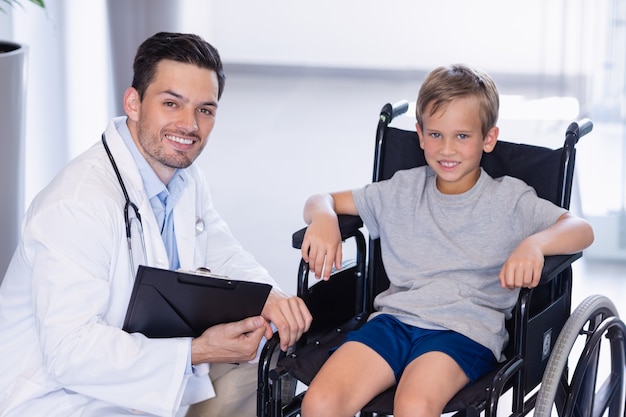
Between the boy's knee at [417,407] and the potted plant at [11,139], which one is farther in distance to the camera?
the potted plant at [11,139]

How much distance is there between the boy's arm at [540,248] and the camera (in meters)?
1.74

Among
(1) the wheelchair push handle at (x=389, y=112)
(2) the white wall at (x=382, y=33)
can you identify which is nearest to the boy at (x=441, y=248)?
(1) the wheelchair push handle at (x=389, y=112)

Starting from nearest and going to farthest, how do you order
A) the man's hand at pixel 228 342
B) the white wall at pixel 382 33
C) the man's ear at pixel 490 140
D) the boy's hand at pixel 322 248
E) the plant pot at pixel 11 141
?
the man's hand at pixel 228 342 → the boy's hand at pixel 322 248 → the man's ear at pixel 490 140 → the plant pot at pixel 11 141 → the white wall at pixel 382 33

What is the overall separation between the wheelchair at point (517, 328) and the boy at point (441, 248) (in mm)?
39

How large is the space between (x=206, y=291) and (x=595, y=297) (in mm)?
702

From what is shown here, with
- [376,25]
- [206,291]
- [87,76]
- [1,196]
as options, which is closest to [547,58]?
[376,25]

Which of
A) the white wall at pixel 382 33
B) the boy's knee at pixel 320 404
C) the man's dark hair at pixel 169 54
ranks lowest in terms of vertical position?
the boy's knee at pixel 320 404

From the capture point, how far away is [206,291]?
1772mm

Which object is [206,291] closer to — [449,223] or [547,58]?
[449,223]

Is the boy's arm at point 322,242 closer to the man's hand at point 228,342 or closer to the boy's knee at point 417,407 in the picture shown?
the man's hand at point 228,342

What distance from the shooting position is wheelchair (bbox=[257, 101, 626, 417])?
1768 mm

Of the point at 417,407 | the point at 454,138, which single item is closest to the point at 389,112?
the point at 454,138

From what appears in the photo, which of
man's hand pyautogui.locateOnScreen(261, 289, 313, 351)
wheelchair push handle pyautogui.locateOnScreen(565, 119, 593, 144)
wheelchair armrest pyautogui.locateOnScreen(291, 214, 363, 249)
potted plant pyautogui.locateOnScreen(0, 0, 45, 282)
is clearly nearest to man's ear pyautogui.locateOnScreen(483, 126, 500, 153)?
wheelchair push handle pyautogui.locateOnScreen(565, 119, 593, 144)

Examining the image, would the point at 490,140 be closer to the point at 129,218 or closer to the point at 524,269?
the point at 524,269
